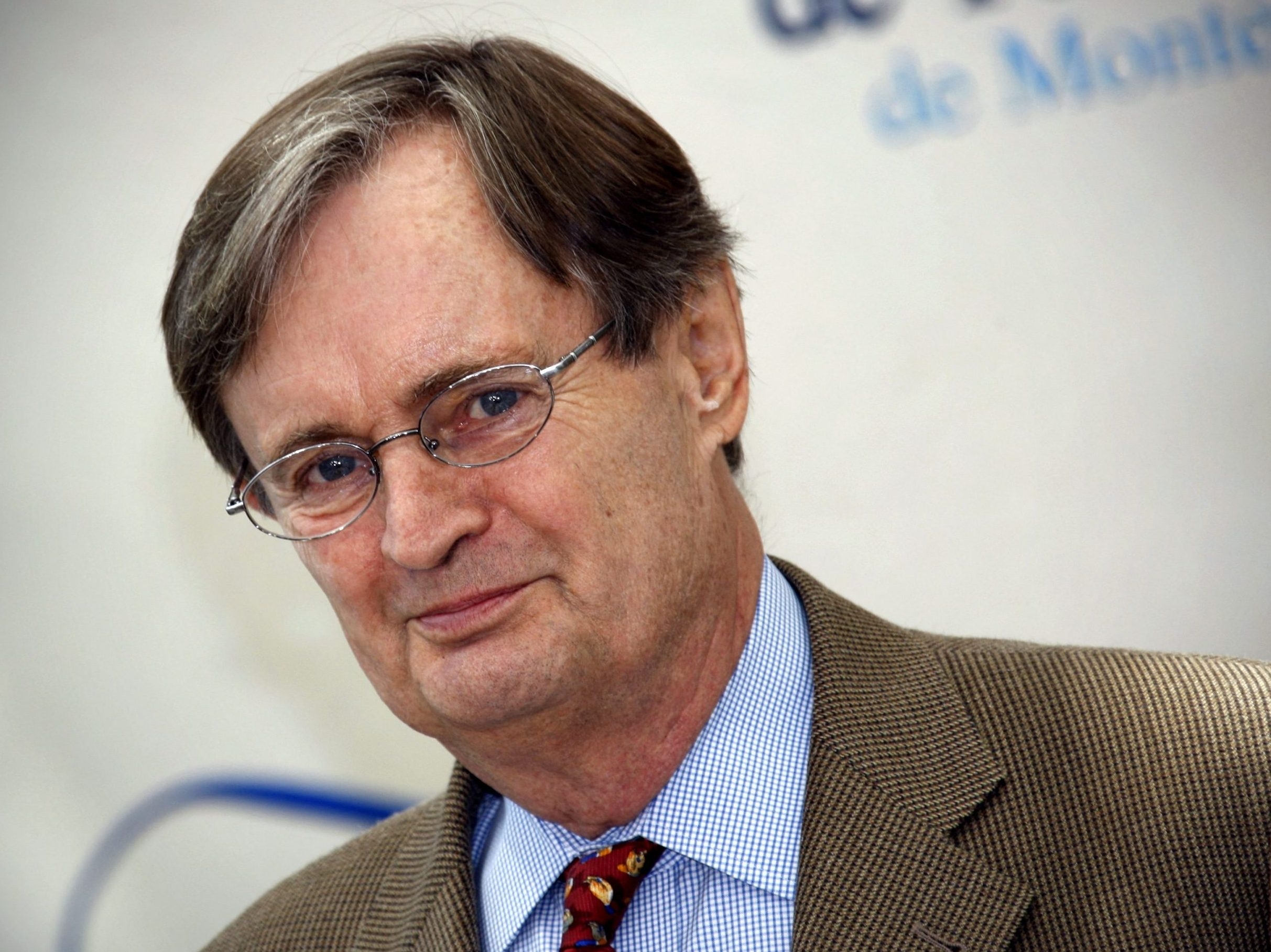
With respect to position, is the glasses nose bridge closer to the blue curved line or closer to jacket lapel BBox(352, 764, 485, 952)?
jacket lapel BBox(352, 764, 485, 952)

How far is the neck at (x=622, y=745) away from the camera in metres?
1.64

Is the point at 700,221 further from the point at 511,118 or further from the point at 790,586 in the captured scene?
the point at 790,586

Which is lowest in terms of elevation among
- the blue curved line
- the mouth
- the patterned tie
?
the blue curved line

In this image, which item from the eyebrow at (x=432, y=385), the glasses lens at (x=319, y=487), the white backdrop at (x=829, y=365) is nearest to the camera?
the eyebrow at (x=432, y=385)

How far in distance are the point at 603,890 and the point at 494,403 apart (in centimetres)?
64

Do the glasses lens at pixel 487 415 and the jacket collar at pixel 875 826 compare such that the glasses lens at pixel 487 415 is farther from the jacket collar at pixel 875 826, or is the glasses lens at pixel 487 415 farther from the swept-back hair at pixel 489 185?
the jacket collar at pixel 875 826

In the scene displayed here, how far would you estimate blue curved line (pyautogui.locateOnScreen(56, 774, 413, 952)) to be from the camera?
109 inches

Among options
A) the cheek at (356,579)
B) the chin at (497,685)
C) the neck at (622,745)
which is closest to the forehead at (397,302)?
the cheek at (356,579)

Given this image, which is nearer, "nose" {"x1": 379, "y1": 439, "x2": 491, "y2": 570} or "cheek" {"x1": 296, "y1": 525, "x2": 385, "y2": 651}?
"nose" {"x1": 379, "y1": 439, "x2": 491, "y2": 570}

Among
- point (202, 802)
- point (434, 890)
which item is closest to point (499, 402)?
point (434, 890)

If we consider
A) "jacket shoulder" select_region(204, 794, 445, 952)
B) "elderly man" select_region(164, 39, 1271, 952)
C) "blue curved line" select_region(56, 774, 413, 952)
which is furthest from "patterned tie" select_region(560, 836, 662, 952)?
"blue curved line" select_region(56, 774, 413, 952)

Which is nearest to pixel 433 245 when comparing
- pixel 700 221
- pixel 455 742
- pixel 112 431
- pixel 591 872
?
pixel 700 221

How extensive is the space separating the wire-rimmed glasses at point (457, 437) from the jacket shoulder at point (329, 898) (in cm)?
54

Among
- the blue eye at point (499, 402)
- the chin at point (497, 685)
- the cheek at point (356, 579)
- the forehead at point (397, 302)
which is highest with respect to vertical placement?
the forehead at point (397, 302)
